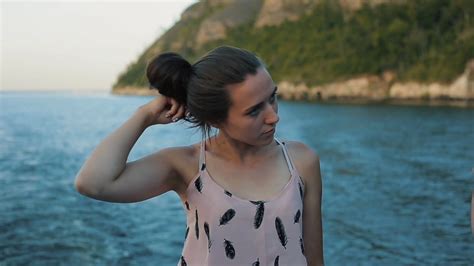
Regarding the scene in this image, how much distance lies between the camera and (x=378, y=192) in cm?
1267

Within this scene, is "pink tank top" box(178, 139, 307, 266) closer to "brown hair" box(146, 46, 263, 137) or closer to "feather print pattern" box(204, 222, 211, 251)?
"feather print pattern" box(204, 222, 211, 251)

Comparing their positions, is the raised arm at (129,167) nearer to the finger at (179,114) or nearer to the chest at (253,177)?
the finger at (179,114)

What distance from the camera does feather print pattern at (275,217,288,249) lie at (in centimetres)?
140

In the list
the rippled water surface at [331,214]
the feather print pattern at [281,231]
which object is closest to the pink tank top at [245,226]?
the feather print pattern at [281,231]

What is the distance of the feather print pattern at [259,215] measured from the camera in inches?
54.7

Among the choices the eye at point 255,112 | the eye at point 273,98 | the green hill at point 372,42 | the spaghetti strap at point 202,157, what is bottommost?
the green hill at point 372,42

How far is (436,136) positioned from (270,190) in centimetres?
2382

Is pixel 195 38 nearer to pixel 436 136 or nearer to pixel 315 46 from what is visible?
pixel 315 46

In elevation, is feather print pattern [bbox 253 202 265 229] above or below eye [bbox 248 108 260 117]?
below

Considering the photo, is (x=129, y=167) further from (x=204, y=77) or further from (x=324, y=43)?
(x=324, y=43)

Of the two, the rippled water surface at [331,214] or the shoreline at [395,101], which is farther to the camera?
the shoreline at [395,101]

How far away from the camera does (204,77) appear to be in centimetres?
140

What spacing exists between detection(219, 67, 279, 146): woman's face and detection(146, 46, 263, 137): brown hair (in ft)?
0.05

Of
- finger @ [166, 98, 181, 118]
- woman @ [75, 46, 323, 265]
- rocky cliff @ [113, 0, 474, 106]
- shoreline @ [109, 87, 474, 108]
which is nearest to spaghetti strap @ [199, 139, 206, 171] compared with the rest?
woman @ [75, 46, 323, 265]
